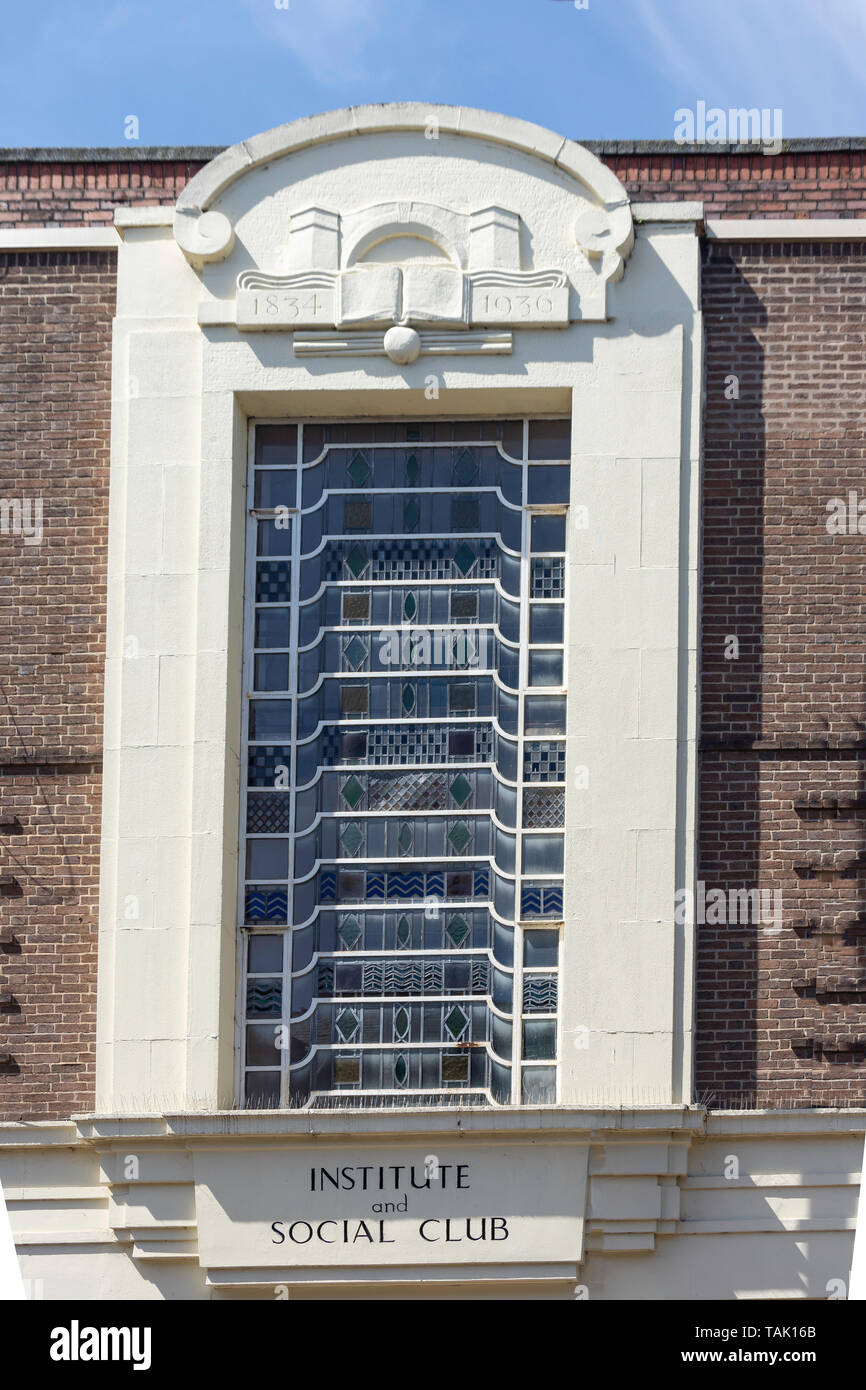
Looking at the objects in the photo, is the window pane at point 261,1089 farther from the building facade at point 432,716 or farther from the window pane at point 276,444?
the window pane at point 276,444

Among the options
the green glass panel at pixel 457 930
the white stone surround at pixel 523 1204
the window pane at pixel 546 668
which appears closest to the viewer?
the white stone surround at pixel 523 1204

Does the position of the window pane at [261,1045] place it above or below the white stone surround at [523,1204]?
above

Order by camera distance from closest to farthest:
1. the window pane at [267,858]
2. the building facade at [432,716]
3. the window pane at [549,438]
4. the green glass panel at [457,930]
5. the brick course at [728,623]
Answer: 1. the building facade at [432,716]
2. the brick course at [728,623]
3. the green glass panel at [457,930]
4. the window pane at [267,858]
5. the window pane at [549,438]

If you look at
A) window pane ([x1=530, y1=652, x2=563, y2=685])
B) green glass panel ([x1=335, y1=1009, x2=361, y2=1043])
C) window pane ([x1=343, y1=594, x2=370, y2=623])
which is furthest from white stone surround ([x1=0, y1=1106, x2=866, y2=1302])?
window pane ([x1=343, y1=594, x2=370, y2=623])

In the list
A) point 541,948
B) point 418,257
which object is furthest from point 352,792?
point 418,257

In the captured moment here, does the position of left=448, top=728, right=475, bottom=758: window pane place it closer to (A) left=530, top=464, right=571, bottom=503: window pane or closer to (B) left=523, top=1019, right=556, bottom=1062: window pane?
(A) left=530, top=464, right=571, bottom=503: window pane

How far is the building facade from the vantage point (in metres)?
16.1

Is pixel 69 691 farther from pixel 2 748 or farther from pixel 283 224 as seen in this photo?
pixel 283 224

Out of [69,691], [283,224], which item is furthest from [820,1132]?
[283,224]

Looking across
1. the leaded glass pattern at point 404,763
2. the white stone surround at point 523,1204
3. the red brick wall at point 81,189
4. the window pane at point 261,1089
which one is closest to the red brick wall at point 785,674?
the white stone surround at point 523,1204

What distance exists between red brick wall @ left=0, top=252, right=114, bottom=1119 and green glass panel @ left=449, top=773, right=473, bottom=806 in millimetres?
2713

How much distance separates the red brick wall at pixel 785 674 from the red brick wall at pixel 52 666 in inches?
184

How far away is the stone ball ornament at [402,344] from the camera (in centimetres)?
1711

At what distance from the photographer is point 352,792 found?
17.1 meters
